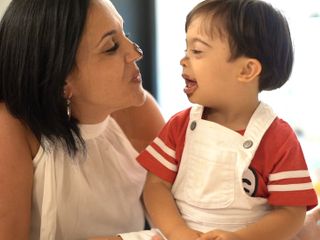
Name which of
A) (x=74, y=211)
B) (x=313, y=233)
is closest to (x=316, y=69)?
(x=313, y=233)

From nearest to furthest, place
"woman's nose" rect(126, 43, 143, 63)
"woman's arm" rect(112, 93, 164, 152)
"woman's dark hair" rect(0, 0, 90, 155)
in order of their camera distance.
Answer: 1. "woman's dark hair" rect(0, 0, 90, 155)
2. "woman's nose" rect(126, 43, 143, 63)
3. "woman's arm" rect(112, 93, 164, 152)

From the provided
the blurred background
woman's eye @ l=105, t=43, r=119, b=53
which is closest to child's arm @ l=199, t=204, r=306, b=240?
woman's eye @ l=105, t=43, r=119, b=53

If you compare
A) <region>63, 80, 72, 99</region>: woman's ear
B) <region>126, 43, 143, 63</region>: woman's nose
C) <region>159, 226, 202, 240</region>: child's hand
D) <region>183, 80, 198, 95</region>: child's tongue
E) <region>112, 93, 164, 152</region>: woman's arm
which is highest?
<region>126, 43, 143, 63</region>: woman's nose

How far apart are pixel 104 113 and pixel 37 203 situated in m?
0.30

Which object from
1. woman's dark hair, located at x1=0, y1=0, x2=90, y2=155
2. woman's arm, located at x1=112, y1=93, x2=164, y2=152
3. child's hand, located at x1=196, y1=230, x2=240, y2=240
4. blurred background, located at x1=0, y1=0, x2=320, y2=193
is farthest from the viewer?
blurred background, located at x1=0, y1=0, x2=320, y2=193

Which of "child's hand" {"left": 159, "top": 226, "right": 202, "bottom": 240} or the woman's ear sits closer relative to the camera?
"child's hand" {"left": 159, "top": 226, "right": 202, "bottom": 240}

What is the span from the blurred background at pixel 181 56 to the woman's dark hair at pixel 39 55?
0.97 m

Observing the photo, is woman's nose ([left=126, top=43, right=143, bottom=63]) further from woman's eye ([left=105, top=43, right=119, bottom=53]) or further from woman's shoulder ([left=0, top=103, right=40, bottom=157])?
woman's shoulder ([left=0, top=103, right=40, bottom=157])

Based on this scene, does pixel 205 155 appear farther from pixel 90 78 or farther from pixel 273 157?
pixel 90 78

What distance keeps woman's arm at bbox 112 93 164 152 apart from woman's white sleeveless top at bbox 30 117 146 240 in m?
0.05

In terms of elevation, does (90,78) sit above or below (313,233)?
above

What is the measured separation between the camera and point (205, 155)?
1.06 m

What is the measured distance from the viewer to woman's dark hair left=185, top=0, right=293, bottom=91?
3.18 feet

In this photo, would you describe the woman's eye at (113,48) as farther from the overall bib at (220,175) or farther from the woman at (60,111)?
the overall bib at (220,175)
